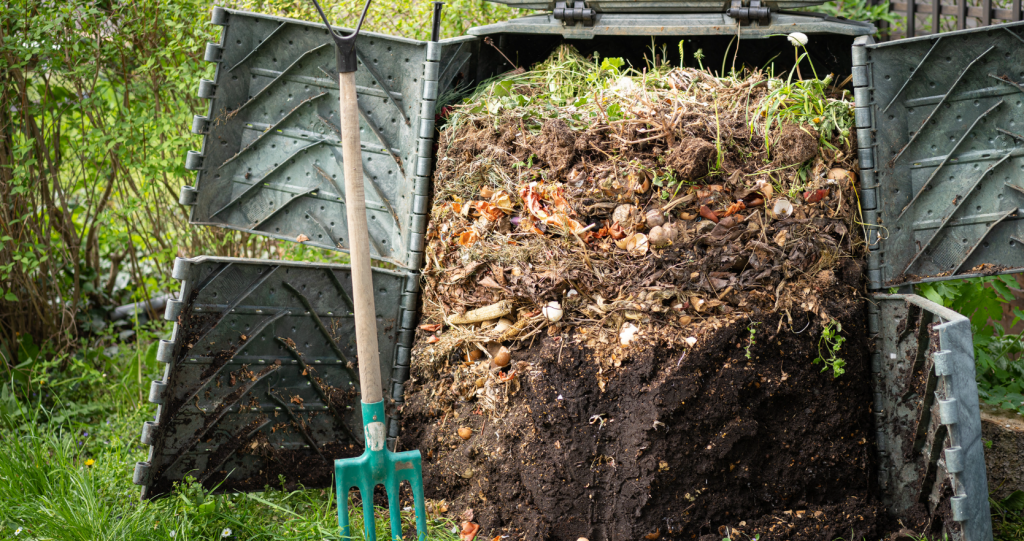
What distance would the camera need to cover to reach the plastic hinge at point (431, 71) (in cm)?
305

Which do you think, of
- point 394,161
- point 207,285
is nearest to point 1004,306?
point 394,161

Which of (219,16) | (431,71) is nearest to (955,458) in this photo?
(431,71)

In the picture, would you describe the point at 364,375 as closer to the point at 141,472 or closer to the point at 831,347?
the point at 141,472

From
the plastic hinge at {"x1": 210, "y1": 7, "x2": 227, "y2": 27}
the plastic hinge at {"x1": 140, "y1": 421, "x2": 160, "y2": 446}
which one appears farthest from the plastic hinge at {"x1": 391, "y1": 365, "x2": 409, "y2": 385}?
the plastic hinge at {"x1": 210, "y1": 7, "x2": 227, "y2": 27}

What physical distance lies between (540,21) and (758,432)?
1897 millimetres

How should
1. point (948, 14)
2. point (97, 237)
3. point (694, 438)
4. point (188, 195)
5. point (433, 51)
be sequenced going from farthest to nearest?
point (97, 237) → point (948, 14) → point (188, 195) → point (433, 51) → point (694, 438)

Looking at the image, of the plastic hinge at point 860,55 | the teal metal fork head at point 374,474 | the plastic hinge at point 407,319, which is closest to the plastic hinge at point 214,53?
the plastic hinge at point 407,319

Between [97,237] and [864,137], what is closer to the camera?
[864,137]

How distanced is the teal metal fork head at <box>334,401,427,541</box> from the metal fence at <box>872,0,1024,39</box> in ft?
11.1

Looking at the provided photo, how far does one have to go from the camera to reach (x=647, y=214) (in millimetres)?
2789

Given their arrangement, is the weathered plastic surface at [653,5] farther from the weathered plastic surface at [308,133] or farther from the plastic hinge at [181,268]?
the plastic hinge at [181,268]

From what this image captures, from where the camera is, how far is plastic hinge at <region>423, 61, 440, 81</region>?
305 cm

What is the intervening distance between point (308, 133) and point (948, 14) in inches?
149

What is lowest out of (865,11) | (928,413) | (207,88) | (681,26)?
(928,413)
